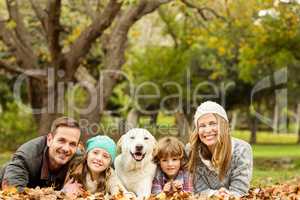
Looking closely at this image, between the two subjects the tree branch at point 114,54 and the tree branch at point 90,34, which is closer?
the tree branch at point 90,34

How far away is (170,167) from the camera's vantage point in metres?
7.55

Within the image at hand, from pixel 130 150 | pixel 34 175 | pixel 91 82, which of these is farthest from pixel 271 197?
pixel 91 82

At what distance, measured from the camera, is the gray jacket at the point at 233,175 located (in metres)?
7.45

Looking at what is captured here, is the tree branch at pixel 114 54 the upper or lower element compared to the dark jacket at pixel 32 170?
upper

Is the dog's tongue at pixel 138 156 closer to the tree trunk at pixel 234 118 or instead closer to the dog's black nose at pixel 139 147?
the dog's black nose at pixel 139 147

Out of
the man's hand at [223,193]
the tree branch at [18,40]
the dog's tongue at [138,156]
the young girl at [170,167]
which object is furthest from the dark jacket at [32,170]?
the tree branch at [18,40]

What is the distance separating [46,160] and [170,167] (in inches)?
56.3

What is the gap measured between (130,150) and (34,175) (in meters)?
1.14

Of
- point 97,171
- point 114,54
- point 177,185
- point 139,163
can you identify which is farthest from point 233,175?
point 114,54

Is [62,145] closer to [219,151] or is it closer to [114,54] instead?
[219,151]

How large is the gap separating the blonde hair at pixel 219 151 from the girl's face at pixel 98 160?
98 centimetres

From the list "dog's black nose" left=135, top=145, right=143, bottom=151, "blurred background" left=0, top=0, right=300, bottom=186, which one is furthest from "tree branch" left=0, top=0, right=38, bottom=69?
"dog's black nose" left=135, top=145, right=143, bottom=151

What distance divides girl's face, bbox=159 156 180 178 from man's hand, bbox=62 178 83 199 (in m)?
1.04

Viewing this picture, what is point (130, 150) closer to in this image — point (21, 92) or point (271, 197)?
point (271, 197)
